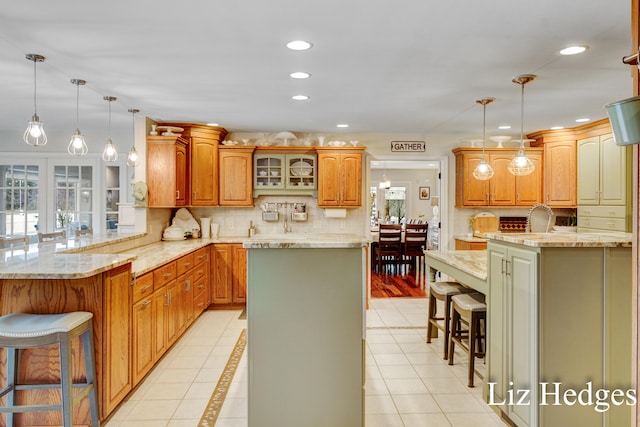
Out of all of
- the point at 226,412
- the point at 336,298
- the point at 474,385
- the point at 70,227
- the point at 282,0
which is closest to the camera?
the point at 282,0

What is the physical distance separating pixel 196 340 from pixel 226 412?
61.7 inches

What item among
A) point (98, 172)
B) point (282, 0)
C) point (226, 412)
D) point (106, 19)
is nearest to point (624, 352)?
point (226, 412)

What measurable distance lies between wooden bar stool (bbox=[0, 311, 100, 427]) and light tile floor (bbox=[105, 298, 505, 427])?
17.2 inches

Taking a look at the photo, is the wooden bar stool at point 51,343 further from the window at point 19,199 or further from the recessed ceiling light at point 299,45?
the window at point 19,199

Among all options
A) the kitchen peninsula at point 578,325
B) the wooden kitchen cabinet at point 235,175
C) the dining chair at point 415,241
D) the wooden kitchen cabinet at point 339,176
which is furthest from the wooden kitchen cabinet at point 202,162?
the kitchen peninsula at point 578,325

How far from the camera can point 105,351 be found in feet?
8.12

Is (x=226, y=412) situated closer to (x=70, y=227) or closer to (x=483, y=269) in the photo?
(x=483, y=269)

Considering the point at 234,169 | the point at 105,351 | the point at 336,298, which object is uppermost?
the point at 234,169

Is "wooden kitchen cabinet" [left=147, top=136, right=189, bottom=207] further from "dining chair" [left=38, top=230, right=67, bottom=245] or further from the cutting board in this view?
the cutting board

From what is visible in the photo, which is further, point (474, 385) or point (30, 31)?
point (474, 385)

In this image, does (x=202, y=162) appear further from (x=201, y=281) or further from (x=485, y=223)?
(x=485, y=223)

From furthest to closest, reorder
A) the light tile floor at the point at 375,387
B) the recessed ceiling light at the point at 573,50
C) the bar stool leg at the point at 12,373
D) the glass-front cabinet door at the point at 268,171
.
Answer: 1. the glass-front cabinet door at the point at 268,171
2. the recessed ceiling light at the point at 573,50
3. the light tile floor at the point at 375,387
4. the bar stool leg at the point at 12,373

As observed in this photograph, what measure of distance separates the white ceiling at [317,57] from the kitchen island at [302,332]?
4.14ft

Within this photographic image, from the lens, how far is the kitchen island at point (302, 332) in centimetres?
230
